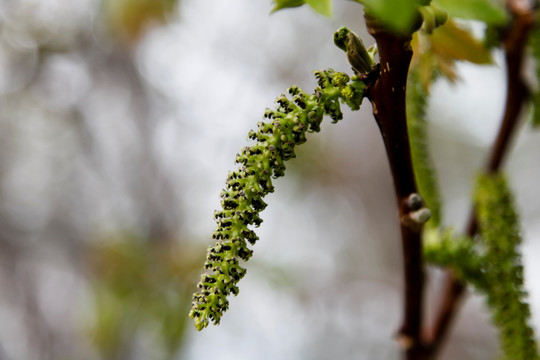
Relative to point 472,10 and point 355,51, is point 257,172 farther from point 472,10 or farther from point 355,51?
point 472,10

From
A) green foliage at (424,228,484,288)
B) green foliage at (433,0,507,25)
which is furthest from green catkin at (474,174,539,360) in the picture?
green foliage at (433,0,507,25)

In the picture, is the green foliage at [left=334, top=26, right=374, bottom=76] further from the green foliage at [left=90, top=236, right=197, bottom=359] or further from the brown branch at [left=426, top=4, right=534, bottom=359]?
the green foliage at [left=90, top=236, right=197, bottom=359]

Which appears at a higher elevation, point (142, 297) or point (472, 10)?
point (472, 10)

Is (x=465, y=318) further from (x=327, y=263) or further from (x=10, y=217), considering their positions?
(x=10, y=217)

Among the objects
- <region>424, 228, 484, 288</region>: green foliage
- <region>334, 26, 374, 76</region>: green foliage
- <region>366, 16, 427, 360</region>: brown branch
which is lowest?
<region>424, 228, 484, 288</region>: green foliage

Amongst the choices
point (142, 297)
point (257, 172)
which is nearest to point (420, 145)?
point (257, 172)
